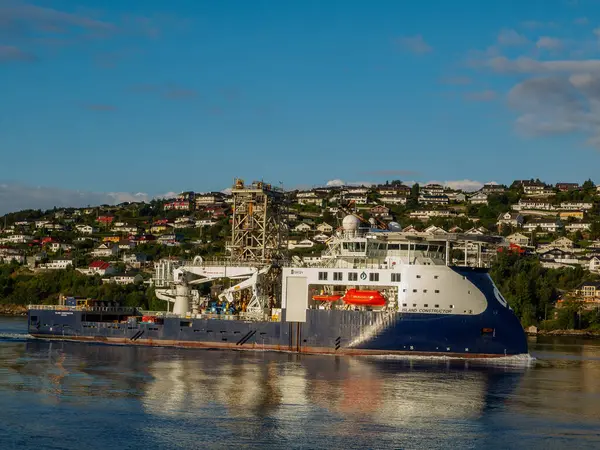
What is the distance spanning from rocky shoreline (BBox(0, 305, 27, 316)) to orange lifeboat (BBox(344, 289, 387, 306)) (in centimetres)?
6208

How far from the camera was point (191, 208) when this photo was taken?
185 meters

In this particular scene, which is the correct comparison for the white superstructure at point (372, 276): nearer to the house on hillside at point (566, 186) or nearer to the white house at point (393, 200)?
the white house at point (393, 200)

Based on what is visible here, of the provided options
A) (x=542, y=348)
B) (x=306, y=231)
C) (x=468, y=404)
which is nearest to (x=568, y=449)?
(x=468, y=404)

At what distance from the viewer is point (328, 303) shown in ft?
172

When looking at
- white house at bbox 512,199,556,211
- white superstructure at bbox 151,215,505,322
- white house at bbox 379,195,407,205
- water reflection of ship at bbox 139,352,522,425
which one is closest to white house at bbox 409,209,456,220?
white house at bbox 512,199,556,211

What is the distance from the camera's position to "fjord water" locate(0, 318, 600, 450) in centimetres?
3023

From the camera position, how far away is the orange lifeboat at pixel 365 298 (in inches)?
→ 1969

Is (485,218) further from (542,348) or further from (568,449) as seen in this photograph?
(568,449)

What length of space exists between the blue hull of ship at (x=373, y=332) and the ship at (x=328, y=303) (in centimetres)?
5

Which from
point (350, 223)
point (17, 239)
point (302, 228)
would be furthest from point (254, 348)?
point (17, 239)

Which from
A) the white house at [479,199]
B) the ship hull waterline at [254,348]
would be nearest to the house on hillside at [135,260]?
the white house at [479,199]

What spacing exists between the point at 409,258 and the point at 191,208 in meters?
137

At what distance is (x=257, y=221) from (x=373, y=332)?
513 inches

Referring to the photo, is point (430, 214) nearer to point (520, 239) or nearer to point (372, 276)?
point (520, 239)
